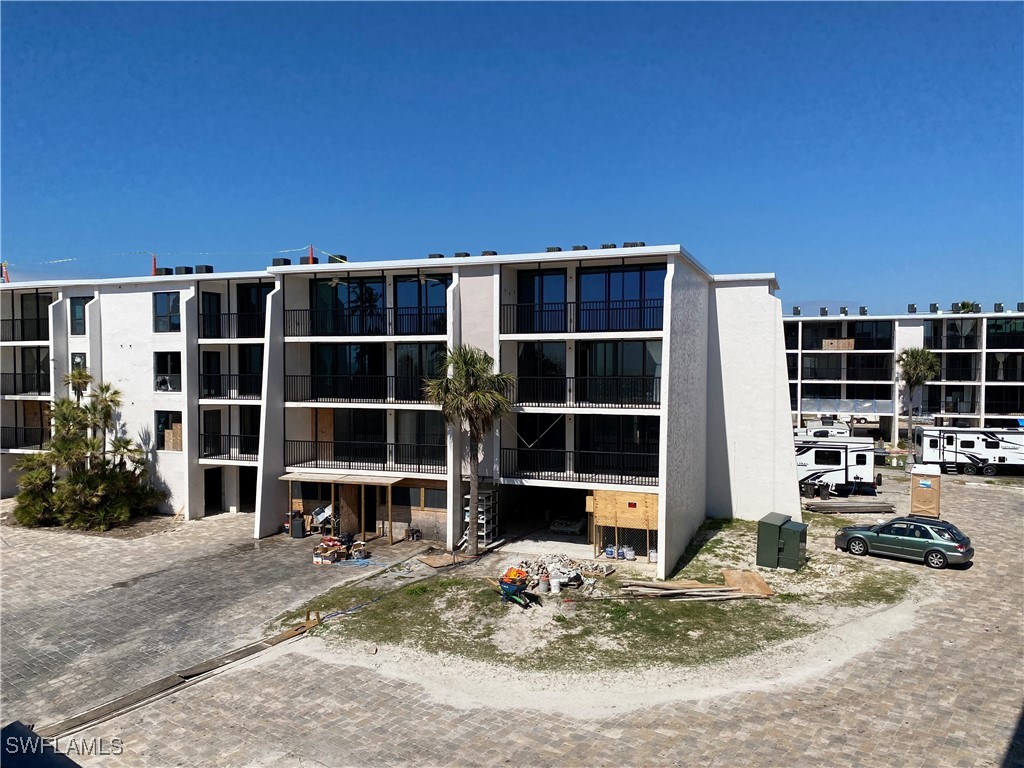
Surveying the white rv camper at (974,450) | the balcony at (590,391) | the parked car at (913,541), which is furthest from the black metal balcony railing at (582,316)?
the white rv camper at (974,450)

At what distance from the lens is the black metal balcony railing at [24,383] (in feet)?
112

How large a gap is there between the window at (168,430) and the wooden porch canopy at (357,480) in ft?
22.4

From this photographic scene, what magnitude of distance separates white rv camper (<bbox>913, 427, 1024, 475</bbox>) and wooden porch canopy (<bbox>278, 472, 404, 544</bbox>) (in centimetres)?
3495

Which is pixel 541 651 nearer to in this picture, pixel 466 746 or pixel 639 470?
pixel 466 746

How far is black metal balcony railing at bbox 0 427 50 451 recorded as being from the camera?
111ft

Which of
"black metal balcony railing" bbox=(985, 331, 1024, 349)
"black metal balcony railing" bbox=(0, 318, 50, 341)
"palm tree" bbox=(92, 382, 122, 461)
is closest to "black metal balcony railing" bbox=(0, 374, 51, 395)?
"black metal balcony railing" bbox=(0, 318, 50, 341)

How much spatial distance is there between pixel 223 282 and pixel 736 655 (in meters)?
25.3

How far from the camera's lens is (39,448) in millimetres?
33250

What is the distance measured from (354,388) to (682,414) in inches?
510

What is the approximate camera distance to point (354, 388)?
27.6 m

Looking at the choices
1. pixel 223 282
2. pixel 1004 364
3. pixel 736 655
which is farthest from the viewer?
pixel 1004 364

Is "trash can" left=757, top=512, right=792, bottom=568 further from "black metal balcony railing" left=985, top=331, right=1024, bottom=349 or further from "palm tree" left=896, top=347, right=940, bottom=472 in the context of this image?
"black metal balcony railing" left=985, top=331, right=1024, bottom=349

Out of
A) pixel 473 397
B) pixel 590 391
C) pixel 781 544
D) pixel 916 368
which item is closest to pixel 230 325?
pixel 473 397

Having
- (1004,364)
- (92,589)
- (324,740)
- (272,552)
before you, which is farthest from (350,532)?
(1004,364)
